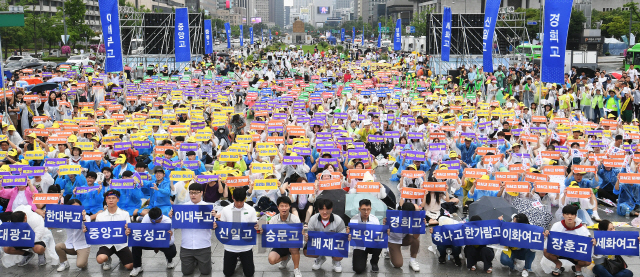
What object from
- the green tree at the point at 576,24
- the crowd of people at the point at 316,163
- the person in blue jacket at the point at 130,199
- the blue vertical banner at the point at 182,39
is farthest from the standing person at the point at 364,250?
the green tree at the point at 576,24

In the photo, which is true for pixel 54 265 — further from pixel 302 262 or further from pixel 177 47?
pixel 177 47

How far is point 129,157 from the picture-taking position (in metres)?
13.8

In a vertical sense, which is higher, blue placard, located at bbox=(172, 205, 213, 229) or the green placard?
the green placard

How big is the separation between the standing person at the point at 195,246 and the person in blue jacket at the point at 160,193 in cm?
218

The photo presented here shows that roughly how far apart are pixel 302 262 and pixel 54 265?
375 centimetres

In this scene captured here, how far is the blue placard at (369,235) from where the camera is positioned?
8.31 metres

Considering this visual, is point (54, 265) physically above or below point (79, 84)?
below

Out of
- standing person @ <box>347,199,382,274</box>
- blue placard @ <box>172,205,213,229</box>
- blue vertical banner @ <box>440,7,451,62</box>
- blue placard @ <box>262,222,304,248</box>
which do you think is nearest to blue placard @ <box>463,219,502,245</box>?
standing person @ <box>347,199,382,274</box>

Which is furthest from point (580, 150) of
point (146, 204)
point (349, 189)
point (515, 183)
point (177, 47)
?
point (177, 47)

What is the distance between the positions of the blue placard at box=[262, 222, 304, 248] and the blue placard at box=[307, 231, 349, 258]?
0.55ft

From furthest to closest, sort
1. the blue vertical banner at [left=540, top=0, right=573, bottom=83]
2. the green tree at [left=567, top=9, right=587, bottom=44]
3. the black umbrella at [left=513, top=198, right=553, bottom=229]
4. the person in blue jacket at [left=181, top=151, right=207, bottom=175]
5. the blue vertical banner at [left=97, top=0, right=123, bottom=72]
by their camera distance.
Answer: the green tree at [left=567, top=9, right=587, bottom=44] < the blue vertical banner at [left=97, top=0, right=123, bottom=72] < the blue vertical banner at [left=540, top=0, right=573, bottom=83] < the person in blue jacket at [left=181, top=151, right=207, bottom=175] < the black umbrella at [left=513, top=198, right=553, bottom=229]

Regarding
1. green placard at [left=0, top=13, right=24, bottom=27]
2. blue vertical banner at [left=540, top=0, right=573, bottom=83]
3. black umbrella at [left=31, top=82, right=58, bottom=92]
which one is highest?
green placard at [left=0, top=13, right=24, bottom=27]

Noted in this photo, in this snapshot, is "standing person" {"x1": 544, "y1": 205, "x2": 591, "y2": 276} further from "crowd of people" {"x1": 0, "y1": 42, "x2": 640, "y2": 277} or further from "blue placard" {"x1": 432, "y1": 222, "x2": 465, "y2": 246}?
"blue placard" {"x1": 432, "y1": 222, "x2": 465, "y2": 246}

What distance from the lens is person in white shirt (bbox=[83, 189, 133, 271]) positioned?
8448 mm
